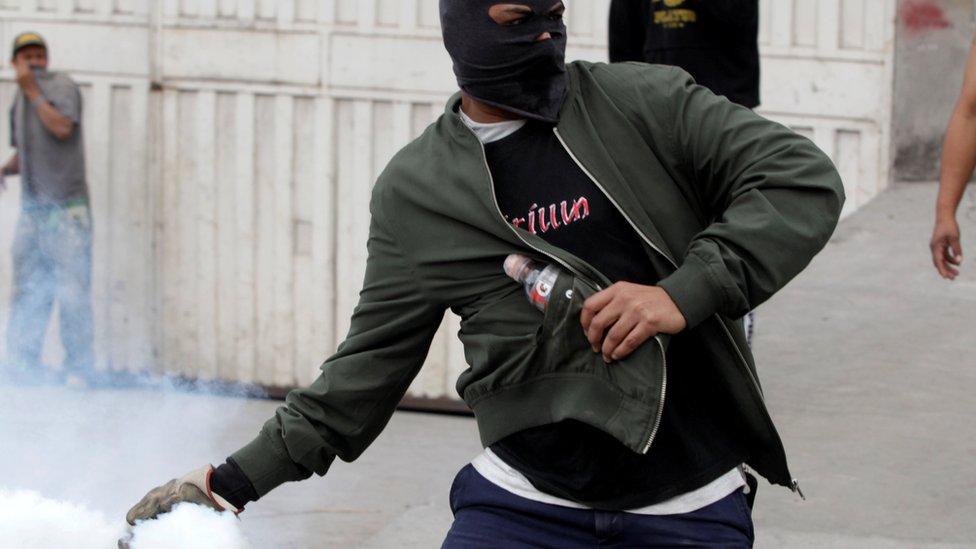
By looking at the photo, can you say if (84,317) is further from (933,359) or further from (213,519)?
(213,519)

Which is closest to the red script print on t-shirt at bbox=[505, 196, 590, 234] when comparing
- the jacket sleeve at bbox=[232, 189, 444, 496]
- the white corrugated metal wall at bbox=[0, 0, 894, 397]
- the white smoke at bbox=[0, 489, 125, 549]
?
the jacket sleeve at bbox=[232, 189, 444, 496]

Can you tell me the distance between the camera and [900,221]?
7133 mm

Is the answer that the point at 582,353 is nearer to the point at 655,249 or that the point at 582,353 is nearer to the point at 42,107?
the point at 655,249

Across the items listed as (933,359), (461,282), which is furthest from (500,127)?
(933,359)

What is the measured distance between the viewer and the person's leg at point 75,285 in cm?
716

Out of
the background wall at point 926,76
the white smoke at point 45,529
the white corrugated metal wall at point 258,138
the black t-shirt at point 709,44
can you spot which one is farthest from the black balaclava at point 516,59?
the background wall at point 926,76

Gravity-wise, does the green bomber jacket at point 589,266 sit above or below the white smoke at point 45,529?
above

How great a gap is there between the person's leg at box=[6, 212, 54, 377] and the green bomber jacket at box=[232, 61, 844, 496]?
4439mm

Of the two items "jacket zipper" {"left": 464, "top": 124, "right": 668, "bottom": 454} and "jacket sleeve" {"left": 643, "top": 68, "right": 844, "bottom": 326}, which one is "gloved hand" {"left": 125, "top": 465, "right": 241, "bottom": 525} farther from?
"jacket sleeve" {"left": 643, "top": 68, "right": 844, "bottom": 326}

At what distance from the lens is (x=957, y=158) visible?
4262mm

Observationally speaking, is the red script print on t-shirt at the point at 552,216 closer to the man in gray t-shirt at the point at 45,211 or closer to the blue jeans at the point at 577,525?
the blue jeans at the point at 577,525

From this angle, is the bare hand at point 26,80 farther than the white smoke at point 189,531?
Yes

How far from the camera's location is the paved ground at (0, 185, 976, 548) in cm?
500

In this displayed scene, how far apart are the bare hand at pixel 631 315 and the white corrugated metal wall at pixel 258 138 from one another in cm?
407
